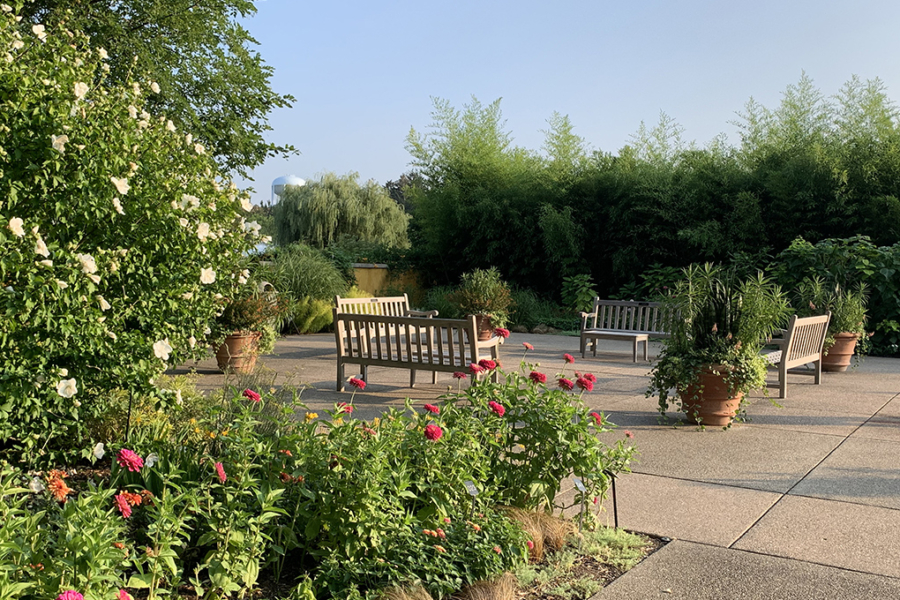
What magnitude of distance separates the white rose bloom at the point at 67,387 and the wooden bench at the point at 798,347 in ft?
18.8

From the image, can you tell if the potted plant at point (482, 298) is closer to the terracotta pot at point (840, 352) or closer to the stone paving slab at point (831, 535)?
the terracotta pot at point (840, 352)

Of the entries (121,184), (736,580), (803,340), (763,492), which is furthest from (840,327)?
(121,184)

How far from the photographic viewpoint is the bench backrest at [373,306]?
29.4ft

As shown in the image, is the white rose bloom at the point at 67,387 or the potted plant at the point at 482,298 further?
the potted plant at the point at 482,298

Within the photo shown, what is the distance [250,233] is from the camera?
18.9ft

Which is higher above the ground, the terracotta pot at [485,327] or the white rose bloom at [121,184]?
the white rose bloom at [121,184]

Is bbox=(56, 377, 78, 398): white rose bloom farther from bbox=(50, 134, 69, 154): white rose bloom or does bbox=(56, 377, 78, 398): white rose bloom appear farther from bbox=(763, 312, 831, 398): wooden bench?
bbox=(763, 312, 831, 398): wooden bench

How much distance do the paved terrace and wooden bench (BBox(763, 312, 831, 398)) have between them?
0.99 feet

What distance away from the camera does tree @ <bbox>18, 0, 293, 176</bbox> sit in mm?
10812

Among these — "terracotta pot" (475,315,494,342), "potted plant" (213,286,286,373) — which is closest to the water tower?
"terracotta pot" (475,315,494,342)

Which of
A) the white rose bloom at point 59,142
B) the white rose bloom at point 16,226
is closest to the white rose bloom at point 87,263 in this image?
the white rose bloom at point 16,226

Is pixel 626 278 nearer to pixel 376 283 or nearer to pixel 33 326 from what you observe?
pixel 376 283

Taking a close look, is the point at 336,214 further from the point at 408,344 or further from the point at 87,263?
the point at 87,263

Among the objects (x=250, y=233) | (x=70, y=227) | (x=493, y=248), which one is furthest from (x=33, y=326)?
(x=493, y=248)
